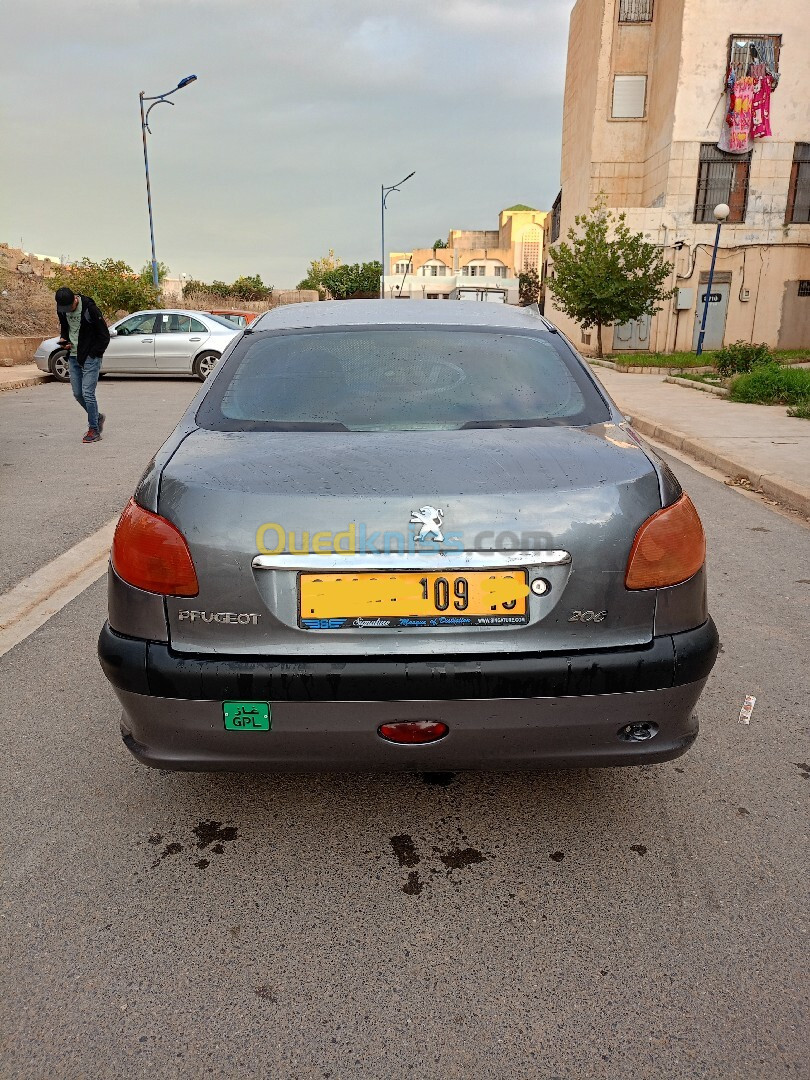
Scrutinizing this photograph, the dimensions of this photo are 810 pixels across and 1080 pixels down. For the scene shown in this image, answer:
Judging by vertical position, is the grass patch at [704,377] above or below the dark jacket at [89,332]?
below

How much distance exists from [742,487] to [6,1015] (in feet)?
23.8

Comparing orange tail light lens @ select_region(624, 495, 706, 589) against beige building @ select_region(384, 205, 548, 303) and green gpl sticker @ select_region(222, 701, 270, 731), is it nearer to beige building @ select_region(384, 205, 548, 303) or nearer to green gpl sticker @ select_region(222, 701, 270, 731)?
green gpl sticker @ select_region(222, 701, 270, 731)

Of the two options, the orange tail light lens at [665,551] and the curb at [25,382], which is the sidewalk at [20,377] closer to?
the curb at [25,382]

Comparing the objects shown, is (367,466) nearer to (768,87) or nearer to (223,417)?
(223,417)

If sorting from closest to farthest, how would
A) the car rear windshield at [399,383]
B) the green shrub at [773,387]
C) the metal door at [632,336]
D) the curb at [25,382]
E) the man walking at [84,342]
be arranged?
the car rear windshield at [399,383]
the man walking at [84,342]
the green shrub at [773,387]
the curb at [25,382]
the metal door at [632,336]

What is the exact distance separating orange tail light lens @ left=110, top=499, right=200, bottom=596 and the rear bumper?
16 centimetres

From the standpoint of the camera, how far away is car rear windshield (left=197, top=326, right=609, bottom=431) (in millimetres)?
2512

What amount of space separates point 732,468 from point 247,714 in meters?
7.21

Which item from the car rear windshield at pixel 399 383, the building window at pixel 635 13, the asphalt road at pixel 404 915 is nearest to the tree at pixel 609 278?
the building window at pixel 635 13

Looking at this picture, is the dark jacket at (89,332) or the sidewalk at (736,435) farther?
the dark jacket at (89,332)

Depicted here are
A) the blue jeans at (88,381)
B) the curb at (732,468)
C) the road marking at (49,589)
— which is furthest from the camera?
the blue jeans at (88,381)

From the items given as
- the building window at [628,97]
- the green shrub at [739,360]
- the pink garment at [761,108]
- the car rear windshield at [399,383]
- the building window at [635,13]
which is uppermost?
the building window at [635,13]

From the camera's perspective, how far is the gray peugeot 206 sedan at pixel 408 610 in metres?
1.97

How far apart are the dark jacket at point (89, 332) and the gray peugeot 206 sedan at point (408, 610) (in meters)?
8.23
